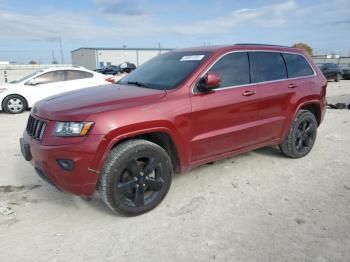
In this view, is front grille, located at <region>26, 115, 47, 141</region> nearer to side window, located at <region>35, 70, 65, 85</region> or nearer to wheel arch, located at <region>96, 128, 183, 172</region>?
wheel arch, located at <region>96, 128, 183, 172</region>

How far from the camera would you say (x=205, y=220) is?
346cm

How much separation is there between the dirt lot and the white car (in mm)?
6104

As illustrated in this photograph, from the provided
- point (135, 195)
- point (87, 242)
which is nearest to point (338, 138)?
point (135, 195)

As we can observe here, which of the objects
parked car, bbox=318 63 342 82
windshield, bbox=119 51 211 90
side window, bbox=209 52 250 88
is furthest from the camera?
parked car, bbox=318 63 342 82

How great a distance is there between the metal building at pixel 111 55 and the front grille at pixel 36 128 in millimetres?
63138

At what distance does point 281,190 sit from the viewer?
4184mm

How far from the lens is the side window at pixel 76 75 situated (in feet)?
36.2

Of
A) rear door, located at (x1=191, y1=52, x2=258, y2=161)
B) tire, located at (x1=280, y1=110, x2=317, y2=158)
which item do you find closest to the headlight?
rear door, located at (x1=191, y1=52, x2=258, y2=161)

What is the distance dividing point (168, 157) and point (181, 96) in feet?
2.29

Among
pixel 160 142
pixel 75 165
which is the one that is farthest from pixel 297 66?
pixel 75 165

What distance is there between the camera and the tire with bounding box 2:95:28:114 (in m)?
10.4

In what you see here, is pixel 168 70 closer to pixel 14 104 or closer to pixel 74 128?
pixel 74 128

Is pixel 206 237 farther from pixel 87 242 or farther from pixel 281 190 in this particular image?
pixel 281 190

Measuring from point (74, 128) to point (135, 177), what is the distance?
0.82 meters
